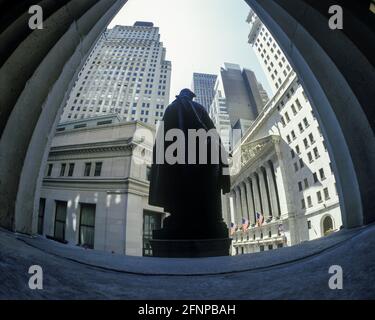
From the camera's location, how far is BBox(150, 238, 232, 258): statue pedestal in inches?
172

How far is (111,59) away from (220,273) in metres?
101

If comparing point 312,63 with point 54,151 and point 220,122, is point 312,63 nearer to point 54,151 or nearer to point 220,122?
point 54,151

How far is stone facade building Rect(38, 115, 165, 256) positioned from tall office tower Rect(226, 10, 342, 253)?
2614cm

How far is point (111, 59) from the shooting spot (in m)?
87.9

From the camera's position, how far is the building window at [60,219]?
24.0 metres

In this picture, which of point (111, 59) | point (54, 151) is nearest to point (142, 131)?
point (54, 151)

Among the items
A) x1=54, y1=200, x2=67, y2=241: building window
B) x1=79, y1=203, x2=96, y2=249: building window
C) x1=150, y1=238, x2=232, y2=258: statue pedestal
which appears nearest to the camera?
x1=150, y1=238, x2=232, y2=258: statue pedestal

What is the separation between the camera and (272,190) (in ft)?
164

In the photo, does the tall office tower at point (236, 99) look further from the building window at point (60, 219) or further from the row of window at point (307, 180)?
the building window at point (60, 219)

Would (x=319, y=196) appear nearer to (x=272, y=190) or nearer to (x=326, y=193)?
(x=326, y=193)
